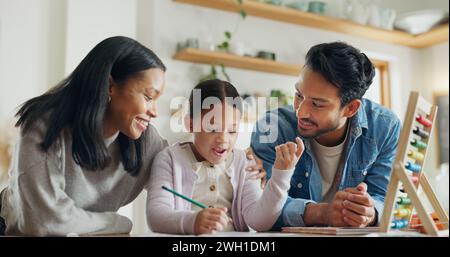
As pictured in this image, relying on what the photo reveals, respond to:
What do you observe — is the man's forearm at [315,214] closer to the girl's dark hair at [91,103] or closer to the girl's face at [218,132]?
the girl's face at [218,132]

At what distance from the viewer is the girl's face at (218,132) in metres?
0.97

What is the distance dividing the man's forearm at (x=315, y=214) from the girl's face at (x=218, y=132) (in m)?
0.24

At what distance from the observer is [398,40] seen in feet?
6.12

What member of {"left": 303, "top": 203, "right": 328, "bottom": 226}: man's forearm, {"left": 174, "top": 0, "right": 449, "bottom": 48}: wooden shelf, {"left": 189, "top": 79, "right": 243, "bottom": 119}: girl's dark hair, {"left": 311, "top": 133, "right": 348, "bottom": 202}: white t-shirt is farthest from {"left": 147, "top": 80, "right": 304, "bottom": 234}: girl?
{"left": 174, "top": 0, "right": 449, "bottom": 48}: wooden shelf

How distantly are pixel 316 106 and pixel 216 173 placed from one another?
0.29 m

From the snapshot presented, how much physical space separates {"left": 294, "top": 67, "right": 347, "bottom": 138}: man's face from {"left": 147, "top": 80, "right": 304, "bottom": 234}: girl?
0.60 ft

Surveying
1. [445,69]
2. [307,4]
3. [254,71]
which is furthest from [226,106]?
[445,69]

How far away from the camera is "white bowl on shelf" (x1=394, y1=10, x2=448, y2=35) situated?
2.30m

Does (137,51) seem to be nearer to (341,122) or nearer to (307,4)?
(341,122)

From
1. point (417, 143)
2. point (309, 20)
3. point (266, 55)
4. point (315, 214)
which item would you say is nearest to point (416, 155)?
point (417, 143)

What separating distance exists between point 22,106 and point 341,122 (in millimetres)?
719

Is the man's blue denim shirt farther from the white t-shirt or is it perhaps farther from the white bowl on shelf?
the white bowl on shelf

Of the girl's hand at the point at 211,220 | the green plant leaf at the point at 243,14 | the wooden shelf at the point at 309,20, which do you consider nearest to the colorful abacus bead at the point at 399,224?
the girl's hand at the point at 211,220

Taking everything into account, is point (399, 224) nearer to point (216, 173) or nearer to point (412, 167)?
point (412, 167)
